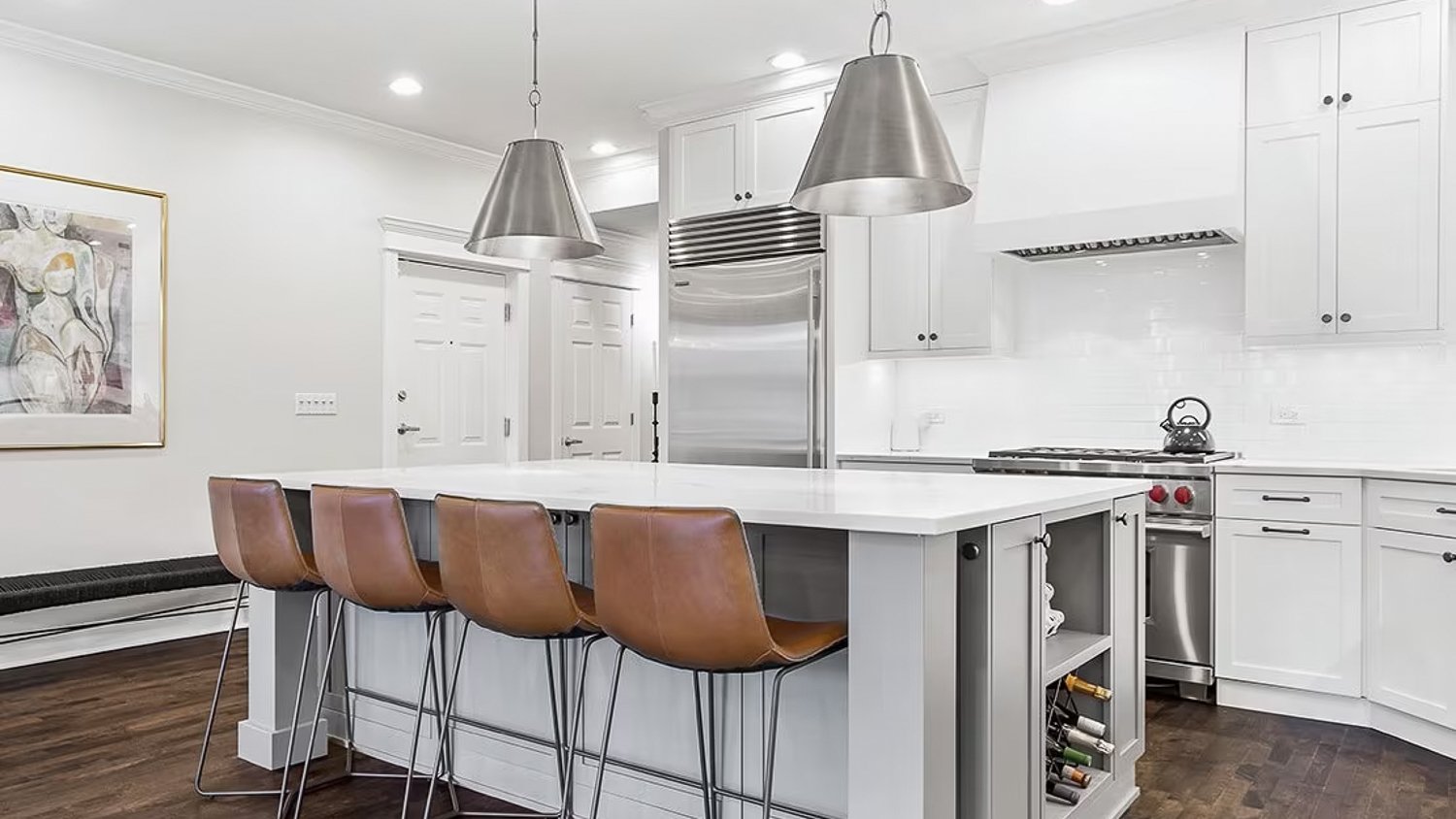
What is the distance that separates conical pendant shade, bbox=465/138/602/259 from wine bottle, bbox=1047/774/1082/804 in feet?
6.67

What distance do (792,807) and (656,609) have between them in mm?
672

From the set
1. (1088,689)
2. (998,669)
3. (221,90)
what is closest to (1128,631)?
(1088,689)

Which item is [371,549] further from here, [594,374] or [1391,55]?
[594,374]

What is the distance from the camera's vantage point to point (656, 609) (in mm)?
1896

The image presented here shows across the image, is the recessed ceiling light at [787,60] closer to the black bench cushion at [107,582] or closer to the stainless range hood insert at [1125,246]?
the stainless range hood insert at [1125,246]

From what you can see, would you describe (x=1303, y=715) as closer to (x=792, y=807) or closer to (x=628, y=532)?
(x=792, y=807)

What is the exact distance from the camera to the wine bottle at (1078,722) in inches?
100

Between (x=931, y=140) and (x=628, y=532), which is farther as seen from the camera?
(x=931, y=140)

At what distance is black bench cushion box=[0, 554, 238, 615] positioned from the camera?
3.87 metres

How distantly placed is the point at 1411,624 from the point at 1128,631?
138 cm

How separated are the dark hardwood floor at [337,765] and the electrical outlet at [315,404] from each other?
1.67 meters

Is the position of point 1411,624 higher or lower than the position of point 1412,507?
lower

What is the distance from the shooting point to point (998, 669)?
6.59 ft

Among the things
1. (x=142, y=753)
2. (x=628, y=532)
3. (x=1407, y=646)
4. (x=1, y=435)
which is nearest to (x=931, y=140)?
(x=628, y=532)
